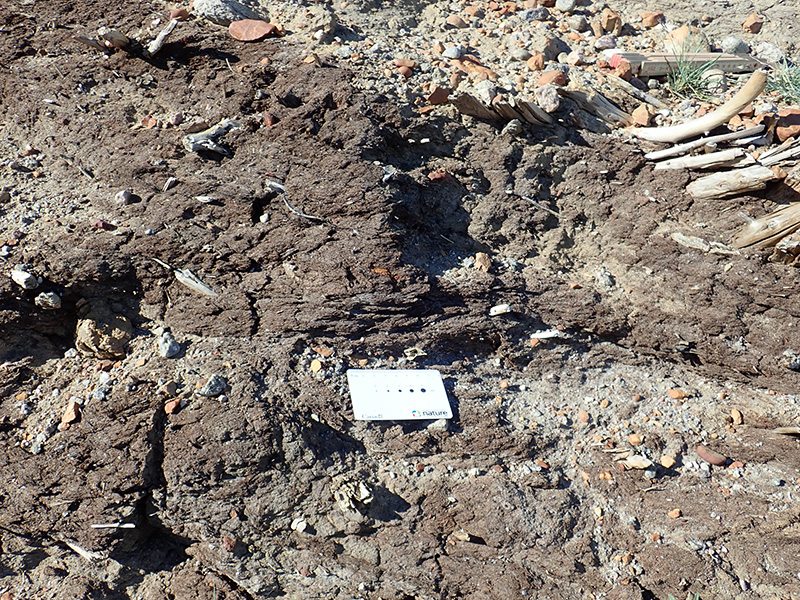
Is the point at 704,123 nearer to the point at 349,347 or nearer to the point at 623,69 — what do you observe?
the point at 623,69

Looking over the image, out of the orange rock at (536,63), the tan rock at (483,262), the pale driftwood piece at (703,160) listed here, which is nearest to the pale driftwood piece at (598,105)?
the orange rock at (536,63)

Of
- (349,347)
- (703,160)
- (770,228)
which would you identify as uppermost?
(703,160)

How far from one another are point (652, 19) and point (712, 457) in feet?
9.97

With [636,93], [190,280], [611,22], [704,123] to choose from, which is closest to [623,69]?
[636,93]

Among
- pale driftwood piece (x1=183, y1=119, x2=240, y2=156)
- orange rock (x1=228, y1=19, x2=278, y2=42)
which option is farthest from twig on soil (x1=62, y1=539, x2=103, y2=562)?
orange rock (x1=228, y1=19, x2=278, y2=42)

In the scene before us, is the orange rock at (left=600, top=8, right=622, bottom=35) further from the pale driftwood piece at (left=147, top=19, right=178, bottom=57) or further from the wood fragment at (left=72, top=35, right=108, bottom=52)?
the wood fragment at (left=72, top=35, right=108, bottom=52)

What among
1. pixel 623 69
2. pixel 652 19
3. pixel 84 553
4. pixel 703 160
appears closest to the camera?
pixel 84 553

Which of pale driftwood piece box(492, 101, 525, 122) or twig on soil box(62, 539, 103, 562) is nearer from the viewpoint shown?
twig on soil box(62, 539, 103, 562)

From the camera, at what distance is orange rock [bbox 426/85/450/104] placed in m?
3.25

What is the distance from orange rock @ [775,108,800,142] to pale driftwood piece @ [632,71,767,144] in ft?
0.87

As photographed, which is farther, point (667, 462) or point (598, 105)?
point (598, 105)

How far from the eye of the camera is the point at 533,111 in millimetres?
3244

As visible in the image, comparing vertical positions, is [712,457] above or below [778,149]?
below

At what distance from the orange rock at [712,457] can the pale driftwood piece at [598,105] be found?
1950 millimetres
